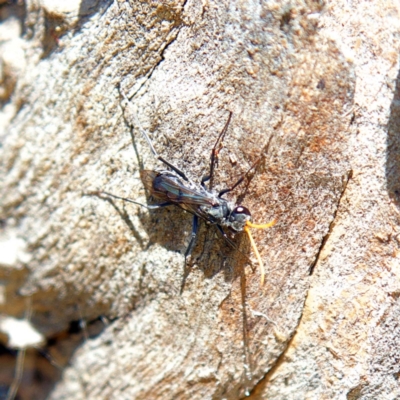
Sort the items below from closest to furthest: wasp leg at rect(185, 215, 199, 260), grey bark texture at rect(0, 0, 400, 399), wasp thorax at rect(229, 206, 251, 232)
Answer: grey bark texture at rect(0, 0, 400, 399) → wasp thorax at rect(229, 206, 251, 232) → wasp leg at rect(185, 215, 199, 260)

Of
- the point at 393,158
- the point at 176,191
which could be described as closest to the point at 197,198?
the point at 176,191

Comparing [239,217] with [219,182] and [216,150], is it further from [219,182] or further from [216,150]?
[216,150]

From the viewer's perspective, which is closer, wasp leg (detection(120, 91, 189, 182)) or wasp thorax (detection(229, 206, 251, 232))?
wasp thorax (detection(229, 206, 251, 232))

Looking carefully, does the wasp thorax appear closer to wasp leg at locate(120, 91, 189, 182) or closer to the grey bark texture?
the grey bark texture

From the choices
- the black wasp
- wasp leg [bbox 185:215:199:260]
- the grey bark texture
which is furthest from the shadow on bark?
wasp leg [bbox 185:215:199:260]

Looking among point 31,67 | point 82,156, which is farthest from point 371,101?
point 31,67

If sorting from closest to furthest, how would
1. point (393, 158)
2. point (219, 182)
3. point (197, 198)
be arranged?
point (393, 158), point (219, 182), point (197, 198)

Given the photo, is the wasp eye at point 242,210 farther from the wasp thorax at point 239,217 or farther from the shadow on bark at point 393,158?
the shadow on bark at point 393,158
